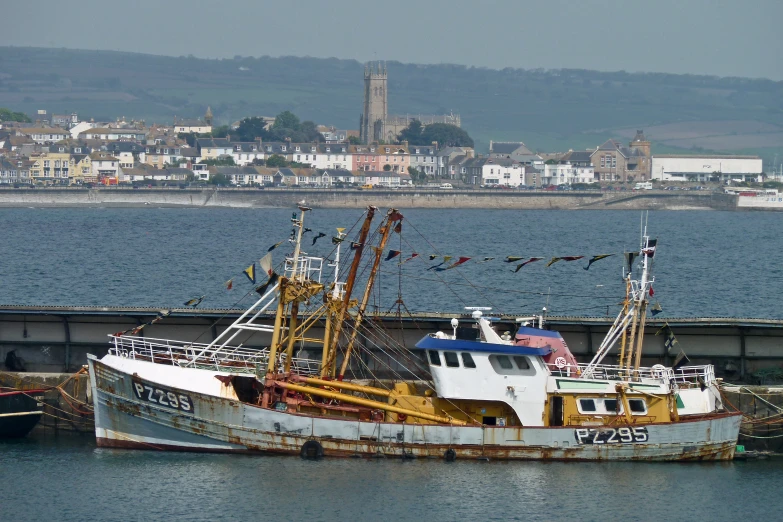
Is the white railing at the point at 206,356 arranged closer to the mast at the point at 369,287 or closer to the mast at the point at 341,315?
the mast at the point at 341,315

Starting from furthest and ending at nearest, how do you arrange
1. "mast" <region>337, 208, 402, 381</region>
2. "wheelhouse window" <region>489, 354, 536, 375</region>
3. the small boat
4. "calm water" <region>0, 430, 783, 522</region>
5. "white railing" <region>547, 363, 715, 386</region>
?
the small boat < "mast" <region>337, 208, 402, 381</region> < "white railing" <region>547, 363, 715, 386</region> < "wheelhouse window" <region>489, 354, 536, 375</region> < "calm water" <region>0, 430, 783, 522</region>

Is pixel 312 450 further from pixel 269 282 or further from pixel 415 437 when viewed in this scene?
pixel 269 282

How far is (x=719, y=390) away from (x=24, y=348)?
2003 centimetres

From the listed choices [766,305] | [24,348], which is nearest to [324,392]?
[24,348]

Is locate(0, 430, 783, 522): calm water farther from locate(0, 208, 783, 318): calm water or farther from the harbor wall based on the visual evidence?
locate(0, 208, 783, 318): calm water

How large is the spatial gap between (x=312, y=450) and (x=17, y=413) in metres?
8.30

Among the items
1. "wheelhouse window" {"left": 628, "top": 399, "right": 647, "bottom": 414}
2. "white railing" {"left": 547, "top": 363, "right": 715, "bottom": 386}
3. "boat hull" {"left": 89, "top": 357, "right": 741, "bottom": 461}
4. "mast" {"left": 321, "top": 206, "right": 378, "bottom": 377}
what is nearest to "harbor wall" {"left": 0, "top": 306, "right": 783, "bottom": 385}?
"white railing" {"left": 547, "top": 363, "right": 715, "bottom": 386}

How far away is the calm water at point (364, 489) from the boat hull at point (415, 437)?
0.31 m

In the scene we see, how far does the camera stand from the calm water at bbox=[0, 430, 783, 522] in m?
29.7

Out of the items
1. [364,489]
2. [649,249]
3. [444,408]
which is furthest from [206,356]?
[649,249]

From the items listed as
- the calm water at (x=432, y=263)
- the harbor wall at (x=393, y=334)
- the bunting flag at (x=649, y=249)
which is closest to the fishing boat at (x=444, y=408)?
the bunting flag at (x=649, y=249)

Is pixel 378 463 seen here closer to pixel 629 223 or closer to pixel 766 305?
pixel 766 305

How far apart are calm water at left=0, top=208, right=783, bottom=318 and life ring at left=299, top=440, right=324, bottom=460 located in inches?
300

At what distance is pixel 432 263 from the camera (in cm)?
8862
